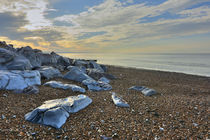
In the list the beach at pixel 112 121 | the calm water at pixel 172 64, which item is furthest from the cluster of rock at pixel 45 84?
the calm water at pixel 172 64

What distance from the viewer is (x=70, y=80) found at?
9570 millimetres

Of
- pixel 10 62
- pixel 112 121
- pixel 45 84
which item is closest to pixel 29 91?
pixel 45 84

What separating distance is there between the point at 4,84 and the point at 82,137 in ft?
15.8

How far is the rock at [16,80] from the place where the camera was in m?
5.96

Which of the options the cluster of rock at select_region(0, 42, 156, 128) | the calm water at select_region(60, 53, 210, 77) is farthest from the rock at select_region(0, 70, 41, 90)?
the calm water at select_region(60, 53, 210, 77)

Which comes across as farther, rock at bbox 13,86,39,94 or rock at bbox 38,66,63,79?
rock at bbox 38,66,63,79

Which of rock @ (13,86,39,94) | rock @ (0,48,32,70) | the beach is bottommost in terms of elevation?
the beach

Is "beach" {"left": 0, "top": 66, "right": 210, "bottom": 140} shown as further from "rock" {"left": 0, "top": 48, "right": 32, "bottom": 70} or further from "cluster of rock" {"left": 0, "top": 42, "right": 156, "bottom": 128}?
"rock" {"left": 0, "top": 48, "right": 32, "bottom": 70}

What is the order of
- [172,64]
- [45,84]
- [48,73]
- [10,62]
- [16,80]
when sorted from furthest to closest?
[172,64] < [48,73] < [10,62] < [45,84] < [16,80]

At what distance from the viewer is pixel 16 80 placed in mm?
6320

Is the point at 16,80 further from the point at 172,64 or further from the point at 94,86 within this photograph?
the point at 172,64

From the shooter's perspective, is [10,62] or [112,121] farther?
[10,62]

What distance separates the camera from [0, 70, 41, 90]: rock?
19.6 feet

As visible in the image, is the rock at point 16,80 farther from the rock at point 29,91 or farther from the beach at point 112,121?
the beach at point 112,121
